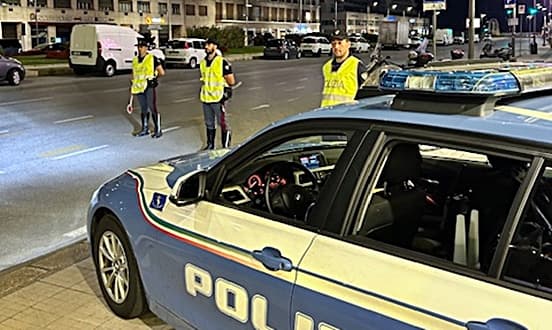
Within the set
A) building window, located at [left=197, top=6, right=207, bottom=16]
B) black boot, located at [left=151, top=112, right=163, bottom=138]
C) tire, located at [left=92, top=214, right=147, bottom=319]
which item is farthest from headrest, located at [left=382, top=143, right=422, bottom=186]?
building window, located at [left=197, top=6, right=207, bottom=16]

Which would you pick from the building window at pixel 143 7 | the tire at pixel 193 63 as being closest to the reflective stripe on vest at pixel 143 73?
the tire at pixel 193 63

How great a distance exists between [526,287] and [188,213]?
1810 mm

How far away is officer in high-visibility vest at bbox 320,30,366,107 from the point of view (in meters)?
7.09

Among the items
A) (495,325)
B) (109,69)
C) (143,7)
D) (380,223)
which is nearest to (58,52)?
(109,69)

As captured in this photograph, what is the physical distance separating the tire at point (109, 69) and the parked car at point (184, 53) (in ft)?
20.1

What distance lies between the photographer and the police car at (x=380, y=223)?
216 cm

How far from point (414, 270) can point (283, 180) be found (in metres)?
1.56

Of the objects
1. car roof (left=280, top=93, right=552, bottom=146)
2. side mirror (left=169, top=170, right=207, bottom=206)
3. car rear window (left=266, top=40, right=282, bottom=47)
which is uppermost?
car rear window (left=266, top=40, right=282, bottom=47)

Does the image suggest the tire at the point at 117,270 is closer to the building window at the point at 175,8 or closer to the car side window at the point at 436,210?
the car side window at the point at 436,210

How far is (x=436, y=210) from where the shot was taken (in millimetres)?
3287

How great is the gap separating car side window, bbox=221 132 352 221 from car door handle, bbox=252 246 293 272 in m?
0.32

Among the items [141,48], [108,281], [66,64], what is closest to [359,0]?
[66,64]

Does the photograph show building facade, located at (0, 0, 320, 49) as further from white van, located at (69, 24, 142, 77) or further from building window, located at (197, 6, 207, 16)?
white van, located at (69, 24, 142, 77)

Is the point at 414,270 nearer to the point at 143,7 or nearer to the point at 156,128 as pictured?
the point at 156,128
